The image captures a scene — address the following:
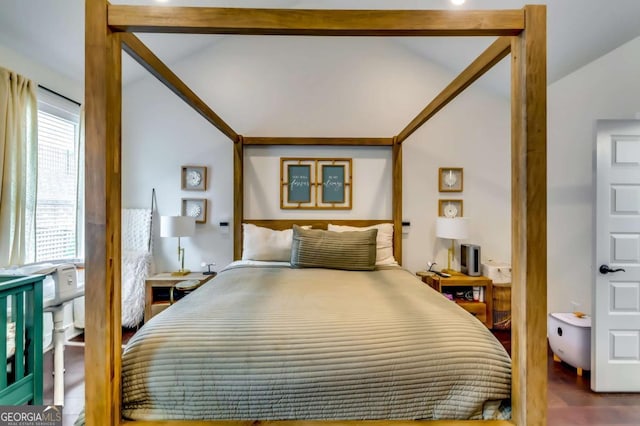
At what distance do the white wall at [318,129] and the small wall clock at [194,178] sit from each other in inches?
3.0

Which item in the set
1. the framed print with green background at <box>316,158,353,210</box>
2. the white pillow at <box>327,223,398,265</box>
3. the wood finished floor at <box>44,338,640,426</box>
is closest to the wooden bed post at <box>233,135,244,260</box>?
the framed print with green background at <box>316,158,353,210</box>

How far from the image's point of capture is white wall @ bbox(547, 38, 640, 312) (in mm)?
2477

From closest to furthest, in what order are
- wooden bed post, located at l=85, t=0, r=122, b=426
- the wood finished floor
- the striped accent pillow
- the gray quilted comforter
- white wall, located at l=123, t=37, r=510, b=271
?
1. wooden bed post, located at l=85, t=0, r=122, b=426
2. the gray quilted comforter
3. the wood finished floor
4. the striped accent pillow
5. white wall, located at l=123, t=37, r=510, b=271

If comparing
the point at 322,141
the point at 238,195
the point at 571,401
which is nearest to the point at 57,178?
the point at 238,195

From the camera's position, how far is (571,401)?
2.17 m

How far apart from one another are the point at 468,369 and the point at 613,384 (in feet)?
6.34

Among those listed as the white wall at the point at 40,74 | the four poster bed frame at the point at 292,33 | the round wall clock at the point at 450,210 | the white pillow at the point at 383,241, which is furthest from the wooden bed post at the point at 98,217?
the round wall clock at the point at 450,210

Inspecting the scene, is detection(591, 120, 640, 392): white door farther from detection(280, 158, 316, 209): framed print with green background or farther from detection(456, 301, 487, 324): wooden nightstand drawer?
detection(280, 158, 316, 209): framed print with green background

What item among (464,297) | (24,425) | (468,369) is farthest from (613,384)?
Result: (24,425)

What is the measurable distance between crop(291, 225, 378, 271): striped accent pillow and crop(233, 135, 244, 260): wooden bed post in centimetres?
88

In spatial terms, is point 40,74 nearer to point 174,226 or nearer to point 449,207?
point 174,226

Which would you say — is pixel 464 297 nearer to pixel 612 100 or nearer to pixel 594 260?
pixel 594 260

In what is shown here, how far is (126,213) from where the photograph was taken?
3570 millimetres

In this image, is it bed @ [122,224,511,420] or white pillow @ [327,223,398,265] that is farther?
white pillow @ [327,223,398,265]
